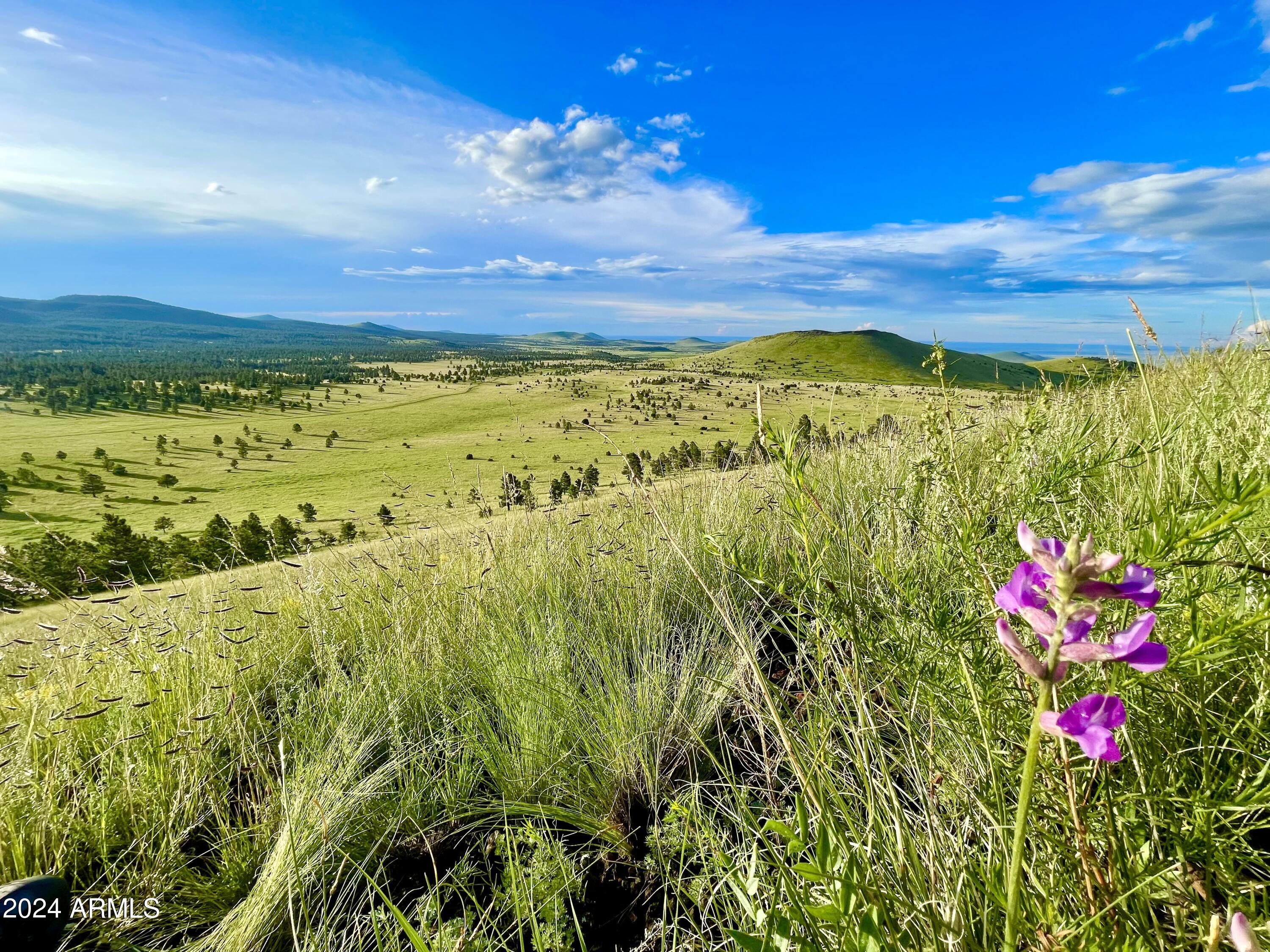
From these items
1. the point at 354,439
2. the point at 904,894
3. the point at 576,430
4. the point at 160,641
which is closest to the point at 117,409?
the point at 354,439

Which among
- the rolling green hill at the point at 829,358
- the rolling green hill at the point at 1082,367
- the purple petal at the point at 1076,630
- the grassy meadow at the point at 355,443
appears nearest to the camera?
the purple petal at the point at 1076,630

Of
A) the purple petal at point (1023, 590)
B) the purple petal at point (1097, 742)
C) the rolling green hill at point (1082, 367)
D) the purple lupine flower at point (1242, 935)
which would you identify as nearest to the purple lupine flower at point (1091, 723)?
the purple petal at point (1097, 742)

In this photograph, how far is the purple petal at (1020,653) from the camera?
1.77ft

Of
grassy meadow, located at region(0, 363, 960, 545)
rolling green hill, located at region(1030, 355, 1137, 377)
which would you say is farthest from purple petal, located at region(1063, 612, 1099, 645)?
grassy meadow, located at region(0, 363, 960, 545)

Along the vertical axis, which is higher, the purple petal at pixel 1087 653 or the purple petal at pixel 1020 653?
the purple petal at pixel 1087 653

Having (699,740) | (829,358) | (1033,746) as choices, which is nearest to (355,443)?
A: (699,740)

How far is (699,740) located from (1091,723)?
3.80 ft

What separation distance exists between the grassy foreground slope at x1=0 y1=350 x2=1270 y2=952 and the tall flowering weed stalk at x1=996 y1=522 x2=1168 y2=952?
0.09 meters

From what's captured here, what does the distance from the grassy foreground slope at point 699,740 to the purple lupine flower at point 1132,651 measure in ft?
0.30

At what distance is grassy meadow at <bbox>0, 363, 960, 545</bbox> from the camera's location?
2959cm

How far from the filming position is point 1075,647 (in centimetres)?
55

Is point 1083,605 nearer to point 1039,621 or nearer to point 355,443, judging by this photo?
point 1039,621

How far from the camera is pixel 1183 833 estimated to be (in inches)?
45.0

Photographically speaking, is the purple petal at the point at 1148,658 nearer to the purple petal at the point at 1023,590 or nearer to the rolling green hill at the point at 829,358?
the purple petal at the point at 1023,590
